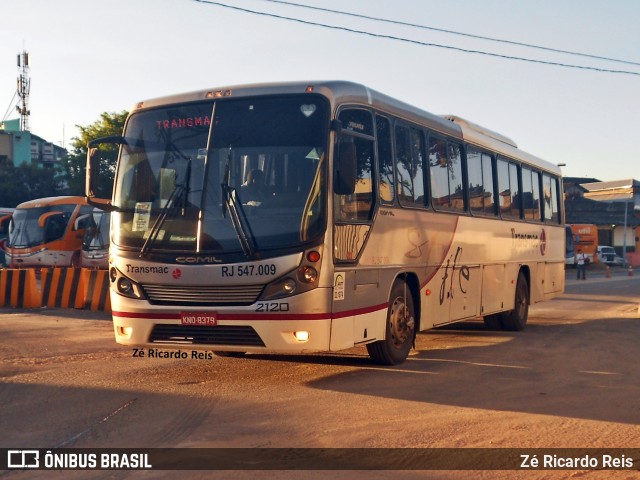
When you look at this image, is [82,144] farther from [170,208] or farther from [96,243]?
[170,208]

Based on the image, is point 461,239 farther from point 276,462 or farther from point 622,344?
point 276,462

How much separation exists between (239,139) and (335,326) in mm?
2244

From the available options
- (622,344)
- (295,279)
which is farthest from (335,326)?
(622,344)

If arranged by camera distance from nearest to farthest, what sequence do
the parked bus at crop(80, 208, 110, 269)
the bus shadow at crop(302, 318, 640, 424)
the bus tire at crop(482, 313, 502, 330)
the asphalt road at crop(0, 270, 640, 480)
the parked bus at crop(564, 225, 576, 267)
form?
the asphalt road at crop(0, 270, 640, 480) → the bus shadow at crop(302, 318, 640, 424) → the bus tire at crop(482, 313, 502, 330) → the parked bus at crop(80, 208, 110, 269) → the parked bus at crop(564, 225, 576, 267)

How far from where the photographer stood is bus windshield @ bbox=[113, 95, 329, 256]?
9.23m

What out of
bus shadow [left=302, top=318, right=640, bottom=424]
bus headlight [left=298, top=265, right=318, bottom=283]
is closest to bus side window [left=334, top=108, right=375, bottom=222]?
bus headlight [left=298, top=265, right=318, bottom=283]

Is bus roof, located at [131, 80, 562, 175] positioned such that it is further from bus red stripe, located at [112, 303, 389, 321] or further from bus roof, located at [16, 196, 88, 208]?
bus roof, located at [16, 196, 88, 208]

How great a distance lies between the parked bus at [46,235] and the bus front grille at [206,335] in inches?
1120

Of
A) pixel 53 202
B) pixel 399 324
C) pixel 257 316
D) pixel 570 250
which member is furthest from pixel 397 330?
pixel 570 250

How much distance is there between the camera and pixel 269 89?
9.77 meters

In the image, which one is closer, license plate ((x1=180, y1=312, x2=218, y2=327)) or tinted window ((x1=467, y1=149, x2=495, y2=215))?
license plate ((x1=180, y1=312, x2=218, y2=327))

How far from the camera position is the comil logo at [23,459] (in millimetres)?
6312

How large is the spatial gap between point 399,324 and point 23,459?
220 inches

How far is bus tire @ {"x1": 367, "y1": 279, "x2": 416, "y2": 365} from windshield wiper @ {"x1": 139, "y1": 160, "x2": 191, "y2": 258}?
284cm
